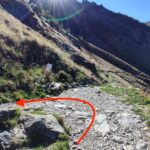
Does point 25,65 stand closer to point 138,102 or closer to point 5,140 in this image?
point 138,102

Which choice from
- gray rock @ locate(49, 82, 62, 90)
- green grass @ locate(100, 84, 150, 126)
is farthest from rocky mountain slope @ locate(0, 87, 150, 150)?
gray rock @ locate(49, 82, 62, 90)

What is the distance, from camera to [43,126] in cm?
2095

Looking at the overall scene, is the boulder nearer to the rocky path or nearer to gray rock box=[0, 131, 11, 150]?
the rocky path

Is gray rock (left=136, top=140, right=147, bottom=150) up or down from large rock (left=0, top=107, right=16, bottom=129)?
up

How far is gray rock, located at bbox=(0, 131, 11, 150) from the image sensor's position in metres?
19.0

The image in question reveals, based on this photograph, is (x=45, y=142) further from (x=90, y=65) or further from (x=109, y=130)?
(x=90, y=65)

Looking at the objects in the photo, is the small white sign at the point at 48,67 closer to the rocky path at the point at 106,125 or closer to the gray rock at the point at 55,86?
the gray rock at the point at 55,86

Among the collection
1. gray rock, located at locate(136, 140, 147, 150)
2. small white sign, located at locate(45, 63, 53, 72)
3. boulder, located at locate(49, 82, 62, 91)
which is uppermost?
gray rock, located at locate(136, 140, 147, 150)

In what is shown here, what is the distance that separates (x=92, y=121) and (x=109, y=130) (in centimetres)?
205

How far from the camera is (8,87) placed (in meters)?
30.3

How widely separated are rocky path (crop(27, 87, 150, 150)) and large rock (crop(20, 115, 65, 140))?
3.56ft

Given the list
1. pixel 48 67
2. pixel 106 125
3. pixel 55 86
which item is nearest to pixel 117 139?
pixel 106 125

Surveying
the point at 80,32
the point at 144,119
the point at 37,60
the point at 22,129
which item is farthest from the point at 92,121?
the point at 80,32

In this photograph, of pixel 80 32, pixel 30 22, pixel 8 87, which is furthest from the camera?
pixel 80 32
